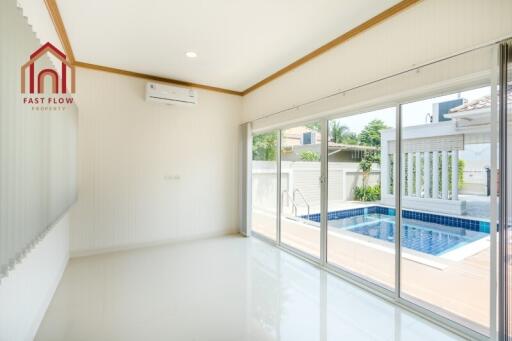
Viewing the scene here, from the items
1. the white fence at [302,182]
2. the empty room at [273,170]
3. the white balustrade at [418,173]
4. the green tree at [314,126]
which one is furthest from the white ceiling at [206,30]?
the white fence at [302,182]

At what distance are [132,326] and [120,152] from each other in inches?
105

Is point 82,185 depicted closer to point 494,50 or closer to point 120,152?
point 120,152

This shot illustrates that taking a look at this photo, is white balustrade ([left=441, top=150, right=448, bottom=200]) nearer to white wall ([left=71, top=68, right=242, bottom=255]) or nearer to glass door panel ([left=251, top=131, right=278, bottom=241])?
glass door panel ([left=251, top=131, right=278, bottom=241])

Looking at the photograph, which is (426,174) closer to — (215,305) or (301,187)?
(301,187)

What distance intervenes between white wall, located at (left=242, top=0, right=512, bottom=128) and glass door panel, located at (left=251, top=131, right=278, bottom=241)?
47.0 inches

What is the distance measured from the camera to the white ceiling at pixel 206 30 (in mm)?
2400

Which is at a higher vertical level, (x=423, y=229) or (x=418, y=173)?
(x=418, y=173)

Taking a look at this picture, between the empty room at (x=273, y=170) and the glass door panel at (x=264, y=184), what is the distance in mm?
90

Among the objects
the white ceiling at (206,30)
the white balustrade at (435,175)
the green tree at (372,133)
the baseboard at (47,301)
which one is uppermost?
the white ceiling at (206,30)

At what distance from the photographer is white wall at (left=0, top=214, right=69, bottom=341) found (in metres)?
1.49

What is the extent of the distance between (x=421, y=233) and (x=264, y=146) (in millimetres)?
2914

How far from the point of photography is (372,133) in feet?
9.42

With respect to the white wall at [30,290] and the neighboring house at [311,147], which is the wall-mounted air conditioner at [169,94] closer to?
the neighboring house at [311,147]

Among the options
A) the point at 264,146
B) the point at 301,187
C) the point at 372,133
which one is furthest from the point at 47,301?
the point at 372,133
